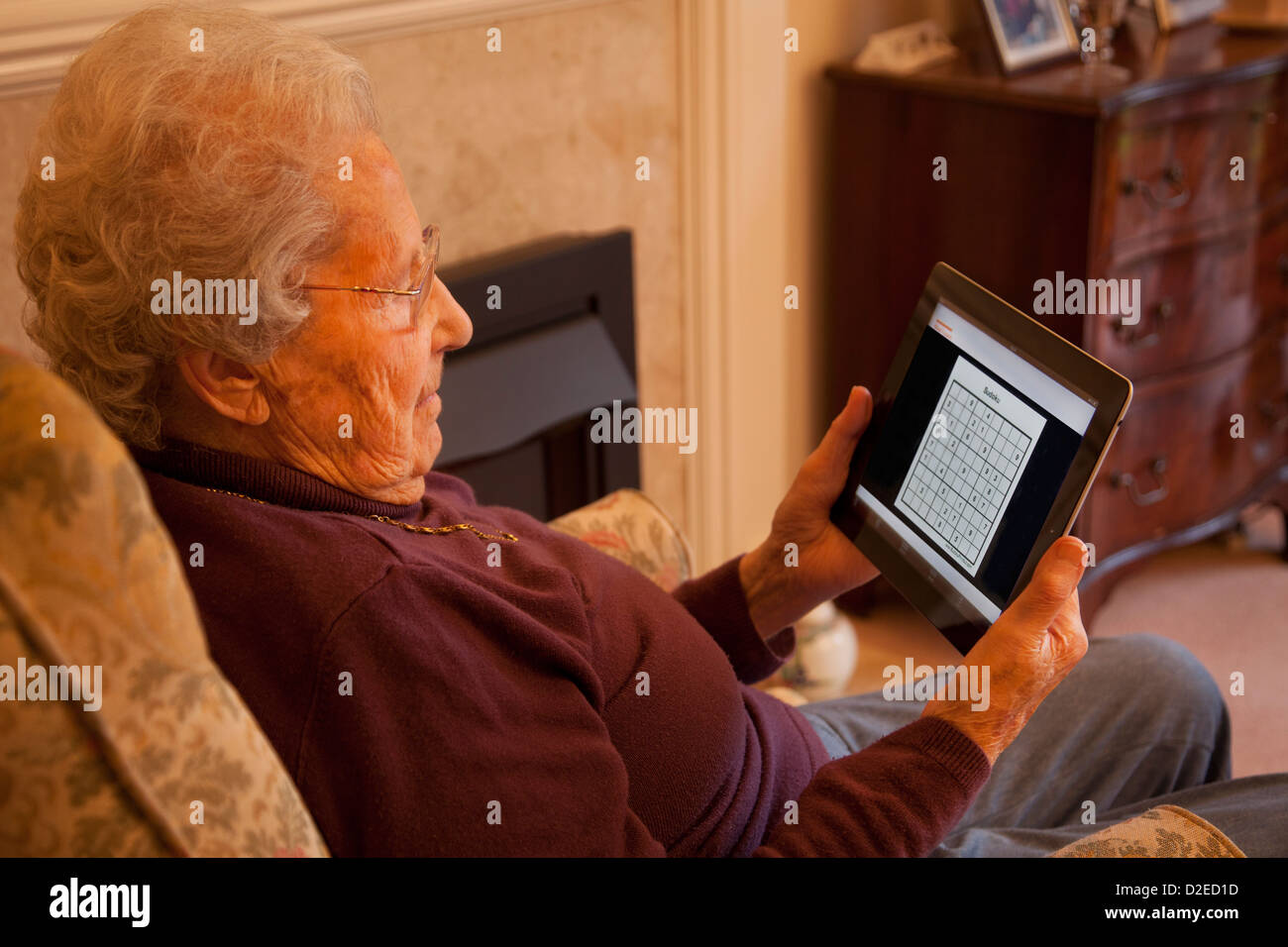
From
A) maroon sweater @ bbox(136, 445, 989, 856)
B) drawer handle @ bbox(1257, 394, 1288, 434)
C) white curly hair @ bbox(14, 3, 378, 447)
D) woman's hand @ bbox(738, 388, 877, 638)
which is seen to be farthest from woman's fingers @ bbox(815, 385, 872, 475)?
drawer handle @ bbox(1257, 394, 1288, 434)

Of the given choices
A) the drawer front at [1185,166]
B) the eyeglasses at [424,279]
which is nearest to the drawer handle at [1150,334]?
the drawer front at [1185,166]

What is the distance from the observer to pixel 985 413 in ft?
3.43

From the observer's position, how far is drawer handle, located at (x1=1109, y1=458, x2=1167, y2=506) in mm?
2174

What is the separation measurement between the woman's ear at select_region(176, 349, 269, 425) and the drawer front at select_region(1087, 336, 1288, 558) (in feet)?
5.10

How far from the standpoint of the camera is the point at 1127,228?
1.99 meters

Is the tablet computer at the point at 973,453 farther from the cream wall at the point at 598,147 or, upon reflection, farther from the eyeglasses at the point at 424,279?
the cream wall at the point at 598,147

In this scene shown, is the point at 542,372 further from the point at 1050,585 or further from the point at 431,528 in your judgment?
the point at 1050,585

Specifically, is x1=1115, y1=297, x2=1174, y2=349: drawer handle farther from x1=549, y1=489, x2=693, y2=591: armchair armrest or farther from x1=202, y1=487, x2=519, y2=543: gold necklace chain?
x1=202, y1=487, x2=519, y2=543: gold necklace chain

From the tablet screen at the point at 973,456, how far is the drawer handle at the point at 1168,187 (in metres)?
1.02

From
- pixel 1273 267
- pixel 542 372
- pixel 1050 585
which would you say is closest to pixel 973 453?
pixel 1050 585

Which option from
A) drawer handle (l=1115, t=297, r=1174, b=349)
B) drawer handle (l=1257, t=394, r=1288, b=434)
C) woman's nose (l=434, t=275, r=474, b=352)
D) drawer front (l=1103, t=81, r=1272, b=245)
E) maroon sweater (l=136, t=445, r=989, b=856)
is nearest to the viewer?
maroon sweater (l=136, t=445, r=989, b=856)

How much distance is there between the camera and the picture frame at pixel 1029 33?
2037 mm
